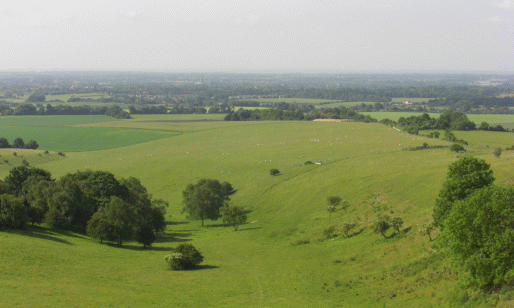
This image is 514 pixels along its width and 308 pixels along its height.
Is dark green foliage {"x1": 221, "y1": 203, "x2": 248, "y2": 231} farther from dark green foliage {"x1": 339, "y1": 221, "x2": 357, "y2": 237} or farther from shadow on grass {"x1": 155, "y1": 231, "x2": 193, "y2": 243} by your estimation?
dark green foliage {"x1": 339, "y1": 221, "x2": 357, "y2": 237}

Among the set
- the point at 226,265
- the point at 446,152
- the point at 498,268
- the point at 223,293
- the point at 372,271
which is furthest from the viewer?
the point at 446,152

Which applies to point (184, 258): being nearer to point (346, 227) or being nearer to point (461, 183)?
point (346, 227)

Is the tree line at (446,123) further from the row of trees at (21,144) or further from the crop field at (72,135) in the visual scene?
the row of trees at (21,144)

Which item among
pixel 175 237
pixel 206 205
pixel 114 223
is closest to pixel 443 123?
pixel 206 205

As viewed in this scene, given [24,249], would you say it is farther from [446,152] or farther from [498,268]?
[446,152]

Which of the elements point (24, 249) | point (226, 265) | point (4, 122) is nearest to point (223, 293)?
point (226, 265)

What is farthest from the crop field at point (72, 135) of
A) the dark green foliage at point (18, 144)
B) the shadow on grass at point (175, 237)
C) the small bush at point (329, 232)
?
the small bush at point (329, 232)
